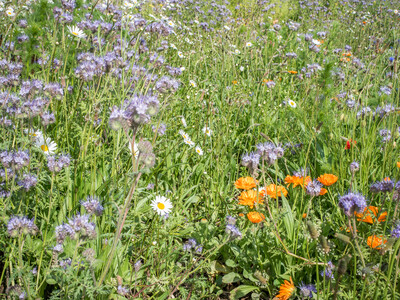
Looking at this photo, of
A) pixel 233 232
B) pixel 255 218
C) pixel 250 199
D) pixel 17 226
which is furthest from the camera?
pixel 250 199

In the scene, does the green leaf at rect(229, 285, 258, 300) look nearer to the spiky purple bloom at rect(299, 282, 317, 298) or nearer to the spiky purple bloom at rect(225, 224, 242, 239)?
the spiky purple bloom at rect(299, 282, 317, 298)

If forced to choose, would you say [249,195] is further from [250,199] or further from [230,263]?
[230,263]

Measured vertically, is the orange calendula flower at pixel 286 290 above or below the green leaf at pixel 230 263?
above

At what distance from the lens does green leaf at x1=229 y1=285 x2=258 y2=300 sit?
1.57 m

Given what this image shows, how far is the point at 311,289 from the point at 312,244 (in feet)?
0.70

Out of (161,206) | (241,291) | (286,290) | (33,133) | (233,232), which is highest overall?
(33,133)

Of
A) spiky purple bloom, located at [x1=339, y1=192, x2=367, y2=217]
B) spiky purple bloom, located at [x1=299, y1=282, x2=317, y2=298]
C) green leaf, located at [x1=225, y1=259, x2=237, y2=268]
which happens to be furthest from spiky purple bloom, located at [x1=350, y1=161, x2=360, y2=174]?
green leaf, located at [x1=225, y1=259, x2=237, y2=268]

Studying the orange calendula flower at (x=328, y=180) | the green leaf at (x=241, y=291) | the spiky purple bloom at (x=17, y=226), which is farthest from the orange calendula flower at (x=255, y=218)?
the spiky purple bloom at (x=17, y=226)

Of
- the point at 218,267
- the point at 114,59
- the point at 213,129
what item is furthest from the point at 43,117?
the point at 213,129

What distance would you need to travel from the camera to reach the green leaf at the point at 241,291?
5.17 feet

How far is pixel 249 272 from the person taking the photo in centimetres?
163

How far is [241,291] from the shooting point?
1.58m

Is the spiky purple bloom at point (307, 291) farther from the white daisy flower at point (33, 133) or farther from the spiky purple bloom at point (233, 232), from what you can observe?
the white daisy flower at point (33, 133)

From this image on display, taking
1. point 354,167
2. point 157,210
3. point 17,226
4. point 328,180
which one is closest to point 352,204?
point 354,167
